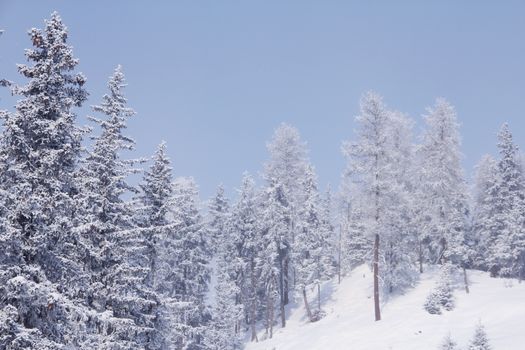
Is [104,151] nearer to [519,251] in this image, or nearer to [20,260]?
[20,260]

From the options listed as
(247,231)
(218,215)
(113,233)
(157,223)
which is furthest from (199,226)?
(113,233)

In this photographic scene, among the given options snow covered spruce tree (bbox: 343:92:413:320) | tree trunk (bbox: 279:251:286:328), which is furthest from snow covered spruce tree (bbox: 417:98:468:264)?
tree trunk (bbox: 279:251:286:328)

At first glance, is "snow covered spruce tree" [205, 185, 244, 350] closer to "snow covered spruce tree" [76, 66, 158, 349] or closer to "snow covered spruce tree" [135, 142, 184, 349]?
"snow covered spruce tree" [135, 142, 184, 349]

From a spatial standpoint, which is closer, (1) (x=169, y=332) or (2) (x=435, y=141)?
(1) (x=169, y=332)

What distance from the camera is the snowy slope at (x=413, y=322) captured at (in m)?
32.8

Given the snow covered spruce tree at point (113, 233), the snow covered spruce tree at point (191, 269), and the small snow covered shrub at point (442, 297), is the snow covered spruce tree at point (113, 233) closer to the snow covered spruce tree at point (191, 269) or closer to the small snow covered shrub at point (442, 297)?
the snow covered spruce tree at point (191, 269)

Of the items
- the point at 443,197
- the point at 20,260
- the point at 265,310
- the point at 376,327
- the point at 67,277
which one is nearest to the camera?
the point at 20,260

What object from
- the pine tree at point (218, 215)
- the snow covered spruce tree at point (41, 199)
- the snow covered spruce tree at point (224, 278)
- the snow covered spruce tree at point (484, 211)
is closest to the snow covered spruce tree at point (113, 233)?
the snow covered spruce tree at point (41, 199)

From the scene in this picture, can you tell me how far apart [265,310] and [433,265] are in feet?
65.6

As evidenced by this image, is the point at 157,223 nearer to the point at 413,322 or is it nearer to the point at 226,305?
the point at 413,322

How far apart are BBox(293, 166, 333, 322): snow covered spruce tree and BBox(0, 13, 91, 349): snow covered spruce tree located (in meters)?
38.9

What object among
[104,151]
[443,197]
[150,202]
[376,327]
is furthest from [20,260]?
[443,197]

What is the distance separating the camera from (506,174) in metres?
50.2

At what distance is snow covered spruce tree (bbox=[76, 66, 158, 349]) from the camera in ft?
71.3
